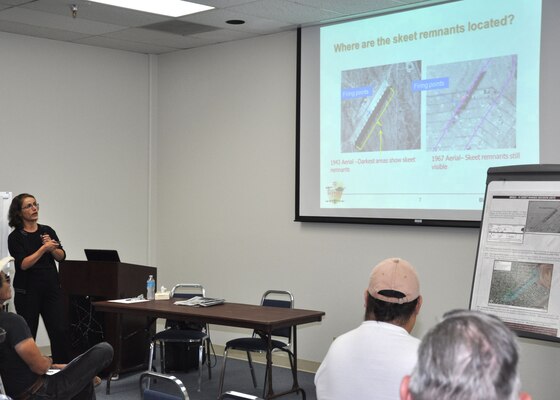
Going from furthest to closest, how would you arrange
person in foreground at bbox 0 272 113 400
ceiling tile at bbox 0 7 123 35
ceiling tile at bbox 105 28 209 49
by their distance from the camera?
ceiling tile at bbox 105 28 209 49 → ceiling tile at bbox 0 7 123 35 → person in foreground at bbox 0 272 113 400

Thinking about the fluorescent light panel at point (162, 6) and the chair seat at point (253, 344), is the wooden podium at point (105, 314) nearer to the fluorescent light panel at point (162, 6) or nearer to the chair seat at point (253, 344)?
the chair seat at point (253, 344)

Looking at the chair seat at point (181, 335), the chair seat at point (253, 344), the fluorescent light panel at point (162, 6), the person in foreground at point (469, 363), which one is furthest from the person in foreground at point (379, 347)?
the fluorescent light panel at point (162, 6)

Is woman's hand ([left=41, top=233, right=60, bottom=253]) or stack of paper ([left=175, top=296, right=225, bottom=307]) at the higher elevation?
woman's hand ([left=41, top=233, right=60, bottom=253])

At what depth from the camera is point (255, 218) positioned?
7.73 metres

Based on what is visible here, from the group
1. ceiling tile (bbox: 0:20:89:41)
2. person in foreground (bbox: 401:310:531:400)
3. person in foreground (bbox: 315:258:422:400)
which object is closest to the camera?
person in foreground (bbox: 401:310:531:400)

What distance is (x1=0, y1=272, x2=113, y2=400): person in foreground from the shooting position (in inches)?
168

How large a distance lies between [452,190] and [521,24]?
1.35 metres

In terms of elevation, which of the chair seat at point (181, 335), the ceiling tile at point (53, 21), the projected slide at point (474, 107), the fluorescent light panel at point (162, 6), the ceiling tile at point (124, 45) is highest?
the fluorescent light panel at point (162, 6)

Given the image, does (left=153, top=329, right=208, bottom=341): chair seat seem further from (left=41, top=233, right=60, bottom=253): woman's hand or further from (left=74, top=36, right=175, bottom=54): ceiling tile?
(left=74, top=36, right=175, bottom=54): ceiling tile

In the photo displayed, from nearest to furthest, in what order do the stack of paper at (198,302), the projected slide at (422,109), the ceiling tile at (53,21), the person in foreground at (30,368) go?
the person in foreground at (30,368) < the projected slide at (422,109) < the stack of paper at (198,302) < the ceiling tile at (53,21)

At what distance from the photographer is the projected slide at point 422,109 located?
5.79 meters

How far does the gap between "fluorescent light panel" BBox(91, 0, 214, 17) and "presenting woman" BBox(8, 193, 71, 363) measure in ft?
5.93

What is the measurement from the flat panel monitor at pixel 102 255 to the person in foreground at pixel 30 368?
2.22 metres

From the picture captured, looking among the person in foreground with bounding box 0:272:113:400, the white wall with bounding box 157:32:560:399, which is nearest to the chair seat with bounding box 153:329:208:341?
the white wall with bounding box 157:32:560:399
